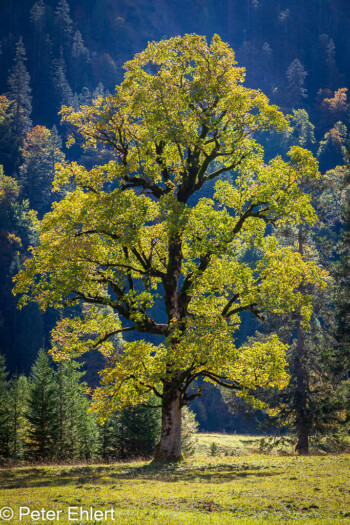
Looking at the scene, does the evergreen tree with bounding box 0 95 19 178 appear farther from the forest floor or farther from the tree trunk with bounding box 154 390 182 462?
the forest floor

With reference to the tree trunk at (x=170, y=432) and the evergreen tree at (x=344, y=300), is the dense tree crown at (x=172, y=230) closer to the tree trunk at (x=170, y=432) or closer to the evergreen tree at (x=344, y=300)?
the tree trunk at (x=170, y=432)

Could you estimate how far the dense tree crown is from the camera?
17.3 meters

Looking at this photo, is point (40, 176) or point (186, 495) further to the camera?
point (40, 176)

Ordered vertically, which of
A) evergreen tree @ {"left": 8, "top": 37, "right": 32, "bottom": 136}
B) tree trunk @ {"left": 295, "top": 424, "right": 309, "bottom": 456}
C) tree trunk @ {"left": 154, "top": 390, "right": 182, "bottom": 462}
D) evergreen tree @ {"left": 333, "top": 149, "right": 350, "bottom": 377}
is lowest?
tree trunk @ {"left": 295, "top": 424, "right": 309, "bottom": 456}

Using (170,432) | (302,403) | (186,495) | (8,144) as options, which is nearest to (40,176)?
(8,144)

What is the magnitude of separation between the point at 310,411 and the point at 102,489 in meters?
23.6

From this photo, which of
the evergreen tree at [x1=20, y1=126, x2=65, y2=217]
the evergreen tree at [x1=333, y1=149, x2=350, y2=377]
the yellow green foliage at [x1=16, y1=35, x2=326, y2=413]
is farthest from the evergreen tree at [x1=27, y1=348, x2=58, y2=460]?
the evergreen tree at [x1=20, y1=126, x2=65, y2=217]

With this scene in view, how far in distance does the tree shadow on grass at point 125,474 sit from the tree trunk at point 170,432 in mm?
765

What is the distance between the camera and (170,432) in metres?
18.3

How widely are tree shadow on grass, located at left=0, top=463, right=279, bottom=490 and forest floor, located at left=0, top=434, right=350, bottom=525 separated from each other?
3 centimetres

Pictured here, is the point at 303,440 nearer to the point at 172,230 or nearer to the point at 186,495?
the point at 172,230

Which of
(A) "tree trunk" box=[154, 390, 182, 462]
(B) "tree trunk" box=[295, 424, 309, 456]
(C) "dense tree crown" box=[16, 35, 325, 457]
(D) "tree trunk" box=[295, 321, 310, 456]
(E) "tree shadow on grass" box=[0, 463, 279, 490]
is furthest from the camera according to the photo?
(D) "tree trunk" box=[295, 321, 310, 456]

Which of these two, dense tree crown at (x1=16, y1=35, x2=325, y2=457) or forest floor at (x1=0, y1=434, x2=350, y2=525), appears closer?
forest floor at (x1=0, y1=434, x2=350, y2=525)

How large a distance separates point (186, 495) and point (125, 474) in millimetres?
4593
